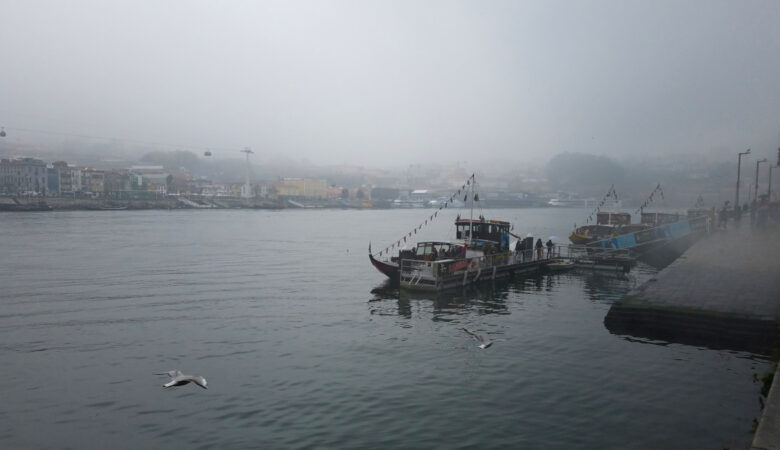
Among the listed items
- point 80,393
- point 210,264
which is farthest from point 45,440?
point 210,264

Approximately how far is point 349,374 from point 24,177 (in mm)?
185804

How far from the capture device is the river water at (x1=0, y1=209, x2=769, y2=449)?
35.9 ft

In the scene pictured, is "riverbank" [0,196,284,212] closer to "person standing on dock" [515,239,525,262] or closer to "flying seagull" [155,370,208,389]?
"person standing on dock" [515,239,525,262]

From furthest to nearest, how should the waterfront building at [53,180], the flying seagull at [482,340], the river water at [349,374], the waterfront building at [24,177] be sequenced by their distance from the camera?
the waterfront building at [53,180], the waterfront building at [24,177], the flying seagull at [482,340], the river water at [349,374]

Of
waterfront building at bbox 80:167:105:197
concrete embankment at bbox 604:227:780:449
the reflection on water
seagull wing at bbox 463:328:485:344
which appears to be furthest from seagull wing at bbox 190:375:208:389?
waterfront building at bbox 80:167:105:197

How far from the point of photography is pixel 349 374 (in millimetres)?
14508

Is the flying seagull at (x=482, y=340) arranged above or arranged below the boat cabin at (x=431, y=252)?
below

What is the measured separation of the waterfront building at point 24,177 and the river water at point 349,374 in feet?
526

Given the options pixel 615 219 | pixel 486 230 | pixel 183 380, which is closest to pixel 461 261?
pixel 486 230

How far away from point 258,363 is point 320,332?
3995 millimetres

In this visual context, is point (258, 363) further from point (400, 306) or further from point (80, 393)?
point (400, 306)

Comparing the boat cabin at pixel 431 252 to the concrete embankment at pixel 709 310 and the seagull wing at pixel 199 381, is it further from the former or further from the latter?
the seagull wing at pixel 199 381

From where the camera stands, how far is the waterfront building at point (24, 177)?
513 feet

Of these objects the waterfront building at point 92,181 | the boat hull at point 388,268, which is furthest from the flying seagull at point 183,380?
the waterfront building at point 92,181
